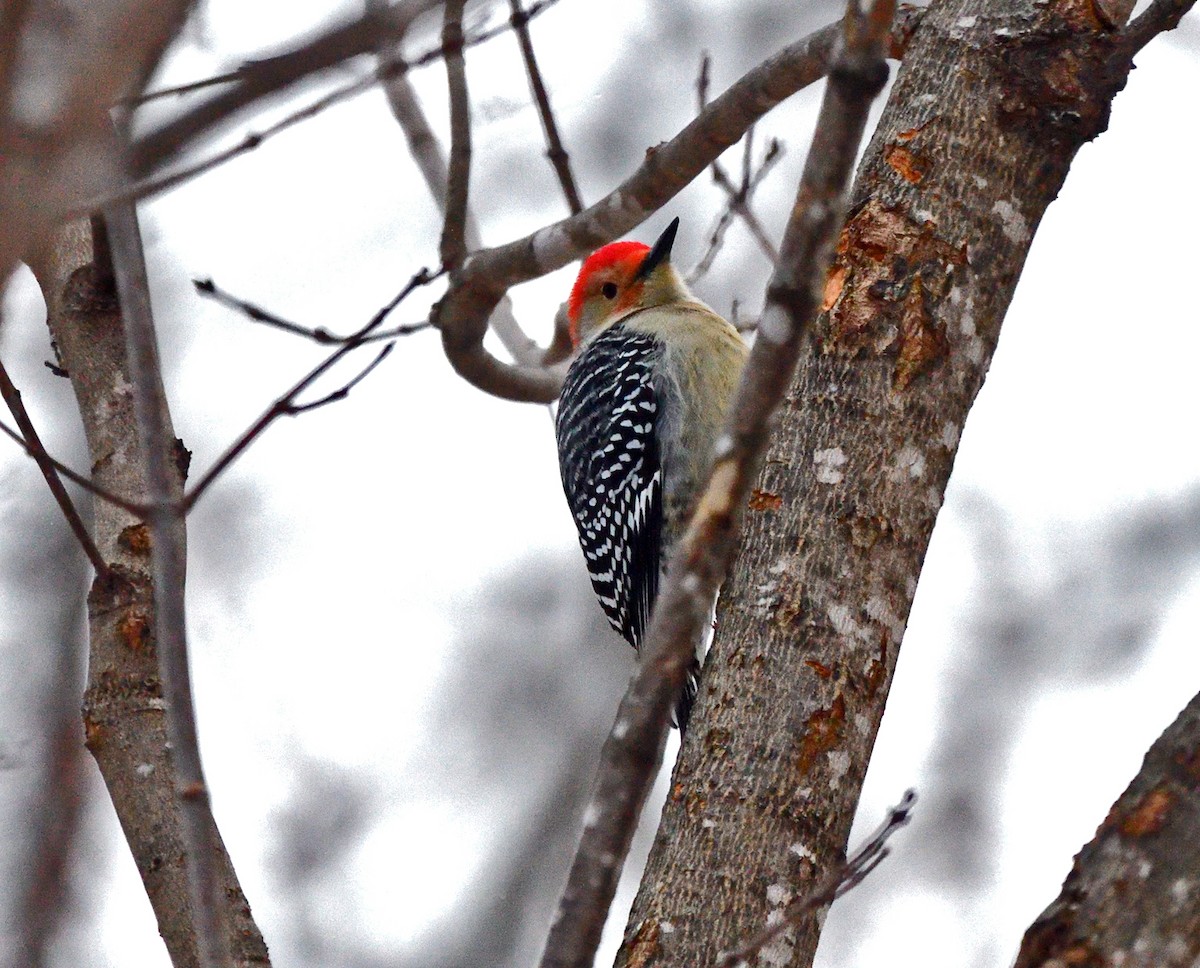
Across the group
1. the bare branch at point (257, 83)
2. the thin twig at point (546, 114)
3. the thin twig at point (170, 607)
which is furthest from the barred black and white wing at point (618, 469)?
the bare branch at point (257, 83)

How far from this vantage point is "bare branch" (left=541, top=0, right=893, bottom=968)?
5.91 ft

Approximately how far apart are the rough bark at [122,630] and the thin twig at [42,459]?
202 millimetres

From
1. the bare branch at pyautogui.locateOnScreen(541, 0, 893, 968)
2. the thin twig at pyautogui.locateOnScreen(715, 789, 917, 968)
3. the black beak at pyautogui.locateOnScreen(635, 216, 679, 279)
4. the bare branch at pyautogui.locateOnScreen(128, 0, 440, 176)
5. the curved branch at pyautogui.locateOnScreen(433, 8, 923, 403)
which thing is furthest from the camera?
the black beak at pyautogui.locateOnScreen(635, 216, 679, 279)

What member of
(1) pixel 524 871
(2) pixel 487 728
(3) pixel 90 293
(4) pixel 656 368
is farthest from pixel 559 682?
(3) pixel 90 293

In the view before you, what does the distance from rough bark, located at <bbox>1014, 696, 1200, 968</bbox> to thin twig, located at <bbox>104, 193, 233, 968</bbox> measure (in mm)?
1062

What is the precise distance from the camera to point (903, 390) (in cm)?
366

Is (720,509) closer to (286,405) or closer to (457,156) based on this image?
(286,405)

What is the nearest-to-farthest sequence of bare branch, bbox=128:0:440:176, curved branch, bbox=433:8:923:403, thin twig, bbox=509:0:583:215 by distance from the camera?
A: bare branch, bbox=128:0:440:176 → curved branch, bbox=433:8:923:403 → thin twig, bbox=509:0:583:215

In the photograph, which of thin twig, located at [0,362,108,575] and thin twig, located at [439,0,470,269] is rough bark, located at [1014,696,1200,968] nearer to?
thin twig, located at [0,362,108,575]

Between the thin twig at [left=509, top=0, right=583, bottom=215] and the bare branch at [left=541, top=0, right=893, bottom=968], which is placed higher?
the thin twig at [left=509, top=0, right=583, bottom=215]

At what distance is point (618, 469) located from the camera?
239 inches

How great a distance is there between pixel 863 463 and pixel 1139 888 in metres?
1.73

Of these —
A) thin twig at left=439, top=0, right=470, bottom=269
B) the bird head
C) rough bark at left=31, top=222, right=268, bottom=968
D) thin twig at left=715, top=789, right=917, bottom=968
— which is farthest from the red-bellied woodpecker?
thin twig at left=715, top=789, right=917, bottom=968

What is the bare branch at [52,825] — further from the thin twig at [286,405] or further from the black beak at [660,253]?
the black beak at [660,253]
